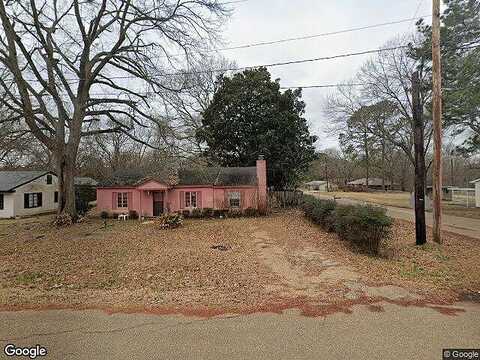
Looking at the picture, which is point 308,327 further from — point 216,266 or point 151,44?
point 151,44

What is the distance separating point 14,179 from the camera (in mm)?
26094

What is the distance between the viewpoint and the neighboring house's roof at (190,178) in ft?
69.5

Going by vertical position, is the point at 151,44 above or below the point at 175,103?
above

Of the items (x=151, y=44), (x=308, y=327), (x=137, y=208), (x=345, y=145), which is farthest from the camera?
(x=345, y=145)

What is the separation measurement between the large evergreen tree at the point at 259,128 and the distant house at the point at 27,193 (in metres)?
12.3

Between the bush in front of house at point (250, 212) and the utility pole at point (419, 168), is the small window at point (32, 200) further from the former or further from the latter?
the utility pole at point (419, 168)

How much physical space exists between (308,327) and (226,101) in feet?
77.7

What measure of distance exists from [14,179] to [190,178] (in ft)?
52.5

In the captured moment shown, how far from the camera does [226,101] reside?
86.4ft

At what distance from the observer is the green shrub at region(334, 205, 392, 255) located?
30.1 ft

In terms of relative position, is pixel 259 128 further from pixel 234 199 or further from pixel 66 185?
pixel 66 185

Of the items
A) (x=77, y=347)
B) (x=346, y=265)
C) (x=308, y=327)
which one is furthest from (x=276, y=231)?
(x=77, y=347)
